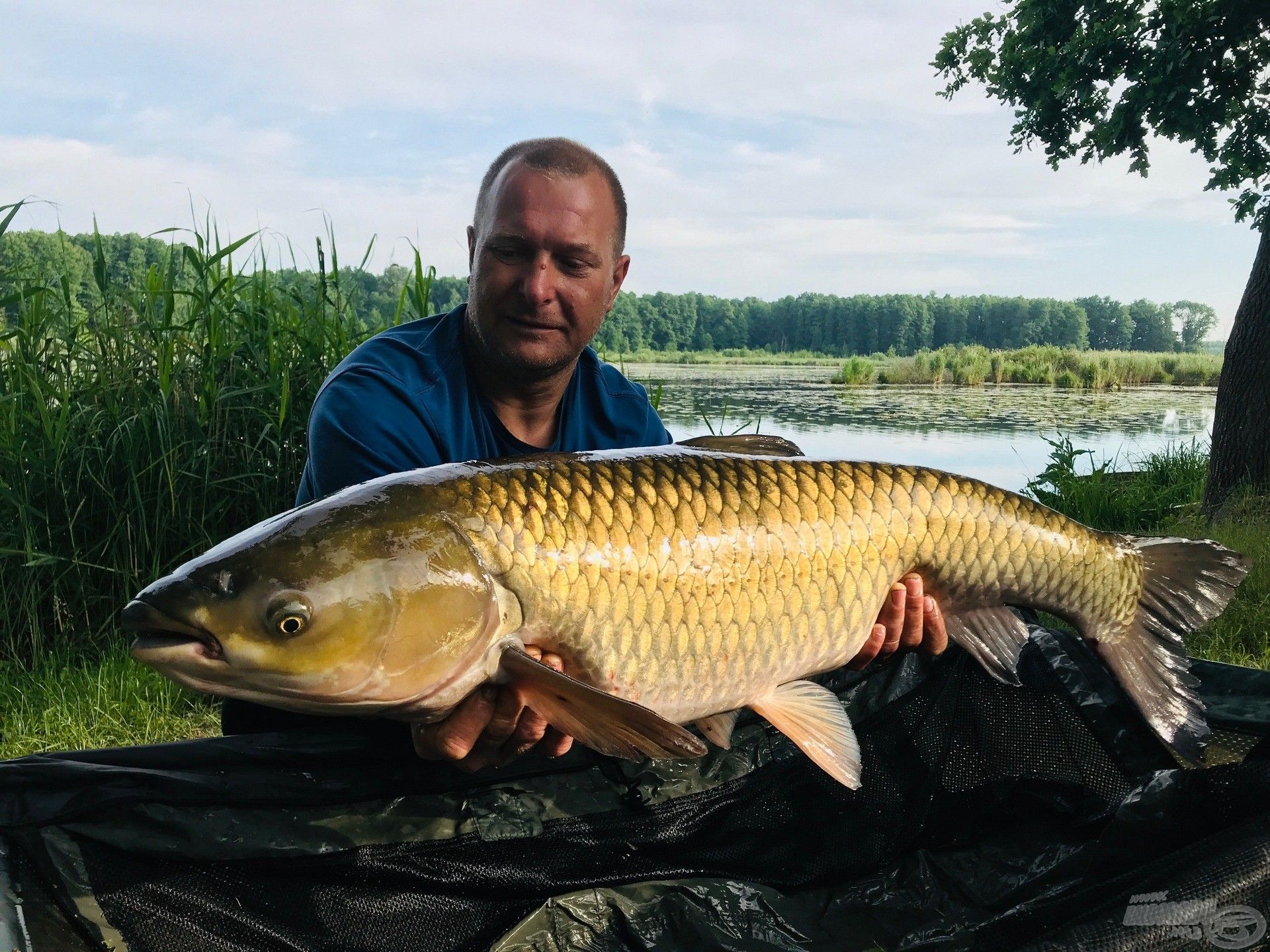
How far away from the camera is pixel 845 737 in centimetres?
138

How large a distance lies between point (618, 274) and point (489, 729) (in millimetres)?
1051

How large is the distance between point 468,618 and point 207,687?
0.86 feet

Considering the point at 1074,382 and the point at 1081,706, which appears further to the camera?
the point at 1074,382

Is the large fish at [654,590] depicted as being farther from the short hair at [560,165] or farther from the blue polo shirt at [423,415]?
the short hair at [560,165]

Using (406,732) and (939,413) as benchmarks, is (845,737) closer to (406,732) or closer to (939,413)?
(406,732)

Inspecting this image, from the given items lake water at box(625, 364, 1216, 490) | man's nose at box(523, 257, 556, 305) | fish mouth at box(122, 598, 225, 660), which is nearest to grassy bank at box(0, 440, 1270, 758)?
man's nose at box(523, 257, 556, 305)

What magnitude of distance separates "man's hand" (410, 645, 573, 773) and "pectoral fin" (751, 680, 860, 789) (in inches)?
11.7

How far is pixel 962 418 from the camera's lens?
1388 cm

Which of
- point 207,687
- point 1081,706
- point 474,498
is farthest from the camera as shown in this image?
point 1081,706

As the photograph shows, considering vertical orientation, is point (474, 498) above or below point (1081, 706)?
above

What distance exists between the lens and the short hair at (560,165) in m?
1.74

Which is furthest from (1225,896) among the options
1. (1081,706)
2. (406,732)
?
(406,732)

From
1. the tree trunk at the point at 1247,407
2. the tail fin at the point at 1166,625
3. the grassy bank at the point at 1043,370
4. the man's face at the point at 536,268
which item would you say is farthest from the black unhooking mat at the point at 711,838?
the grassy bank at the point at 1043,370

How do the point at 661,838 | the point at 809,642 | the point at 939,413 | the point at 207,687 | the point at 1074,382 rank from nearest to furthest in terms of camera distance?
the point at 207,687 < the point at 809,642 < the point at 661,838 < the point at 939,413 < the point at 1074,382
